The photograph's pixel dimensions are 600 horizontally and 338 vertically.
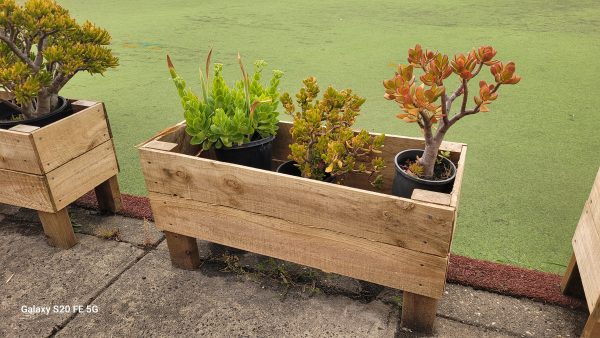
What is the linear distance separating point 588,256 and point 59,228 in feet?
6.16

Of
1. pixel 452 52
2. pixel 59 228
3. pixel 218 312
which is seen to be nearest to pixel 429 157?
pixel 218 312

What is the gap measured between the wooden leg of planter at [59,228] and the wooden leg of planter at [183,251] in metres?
0.46

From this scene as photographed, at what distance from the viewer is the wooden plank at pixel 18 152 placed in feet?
5.41

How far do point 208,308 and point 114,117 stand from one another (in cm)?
183

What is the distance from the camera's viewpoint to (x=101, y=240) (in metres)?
1.93

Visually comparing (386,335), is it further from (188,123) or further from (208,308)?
(188,123)

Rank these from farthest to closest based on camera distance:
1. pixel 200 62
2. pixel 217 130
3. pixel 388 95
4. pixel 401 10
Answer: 1. pixel 401 10
2. pixel 200 62
3. pixel 217 130
4. pixel 388 95

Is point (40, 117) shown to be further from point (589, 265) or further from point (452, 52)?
point (452, 52)

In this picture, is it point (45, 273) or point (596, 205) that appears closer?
point (596, 205)

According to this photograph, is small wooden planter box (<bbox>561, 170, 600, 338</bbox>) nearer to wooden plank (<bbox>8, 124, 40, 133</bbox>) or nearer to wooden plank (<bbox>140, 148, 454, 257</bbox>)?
wooden plank (<bbox>140, 148, 454, 257</bbox>)

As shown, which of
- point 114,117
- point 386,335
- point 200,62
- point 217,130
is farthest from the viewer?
point 200,62

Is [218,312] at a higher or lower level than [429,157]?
lower

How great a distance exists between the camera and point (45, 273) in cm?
175

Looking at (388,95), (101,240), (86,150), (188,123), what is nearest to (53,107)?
(86,150)
